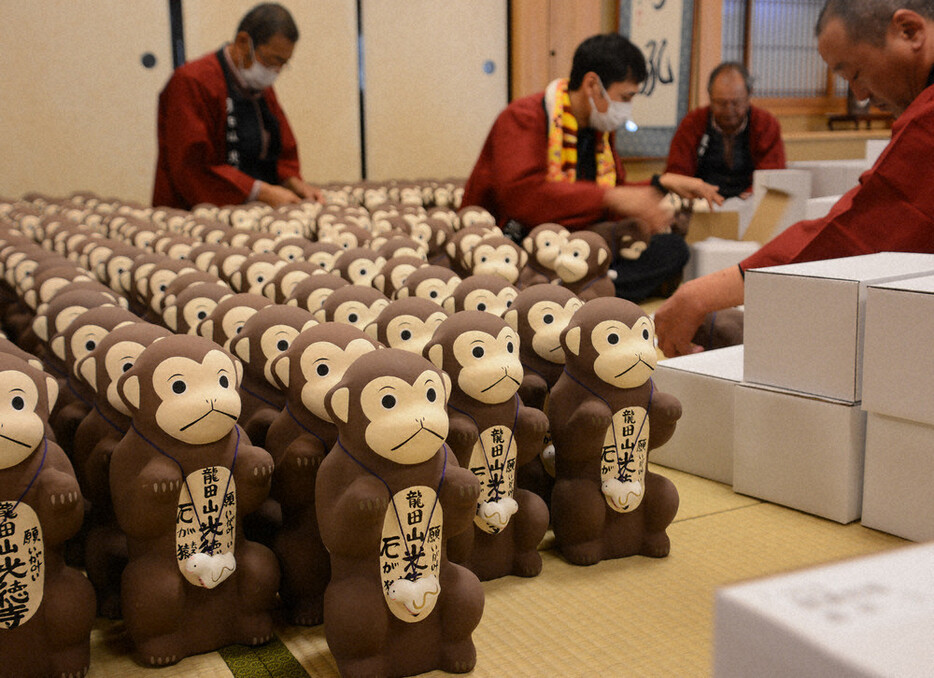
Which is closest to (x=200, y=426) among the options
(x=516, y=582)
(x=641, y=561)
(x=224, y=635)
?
(x=224, y=635)

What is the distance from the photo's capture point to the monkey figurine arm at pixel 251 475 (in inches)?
45.0

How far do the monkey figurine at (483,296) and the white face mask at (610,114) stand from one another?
5.93 feet

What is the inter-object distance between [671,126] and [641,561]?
5.09 meters

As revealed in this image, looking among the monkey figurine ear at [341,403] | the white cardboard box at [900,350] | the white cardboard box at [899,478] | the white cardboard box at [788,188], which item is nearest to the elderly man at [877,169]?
the white cardboard box at [900,350]

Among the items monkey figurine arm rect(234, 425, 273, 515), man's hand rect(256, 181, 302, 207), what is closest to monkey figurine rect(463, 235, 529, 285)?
monkey figurine arm rect(234, 425, 273, 515)

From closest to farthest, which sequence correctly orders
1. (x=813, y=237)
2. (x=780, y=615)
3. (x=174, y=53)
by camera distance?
(x=780, y=615) < (x=813, y=237) < (x=174, y=53)

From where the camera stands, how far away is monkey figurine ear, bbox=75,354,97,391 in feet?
4.25

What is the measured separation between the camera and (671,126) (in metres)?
6.06

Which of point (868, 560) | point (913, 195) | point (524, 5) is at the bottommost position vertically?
point (868, 560)

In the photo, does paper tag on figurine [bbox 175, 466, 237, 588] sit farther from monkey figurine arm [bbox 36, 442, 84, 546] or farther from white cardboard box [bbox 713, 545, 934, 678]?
white cardboard box [bbox 713, 545, 934, 678]

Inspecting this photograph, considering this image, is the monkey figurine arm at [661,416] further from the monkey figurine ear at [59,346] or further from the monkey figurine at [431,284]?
the monkey figurine ear at [59,346]

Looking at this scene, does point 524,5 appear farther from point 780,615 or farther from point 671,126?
point 780,615

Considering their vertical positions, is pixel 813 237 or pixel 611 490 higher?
pixel 813 237

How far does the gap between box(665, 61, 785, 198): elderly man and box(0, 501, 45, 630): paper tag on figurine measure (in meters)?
3.73
